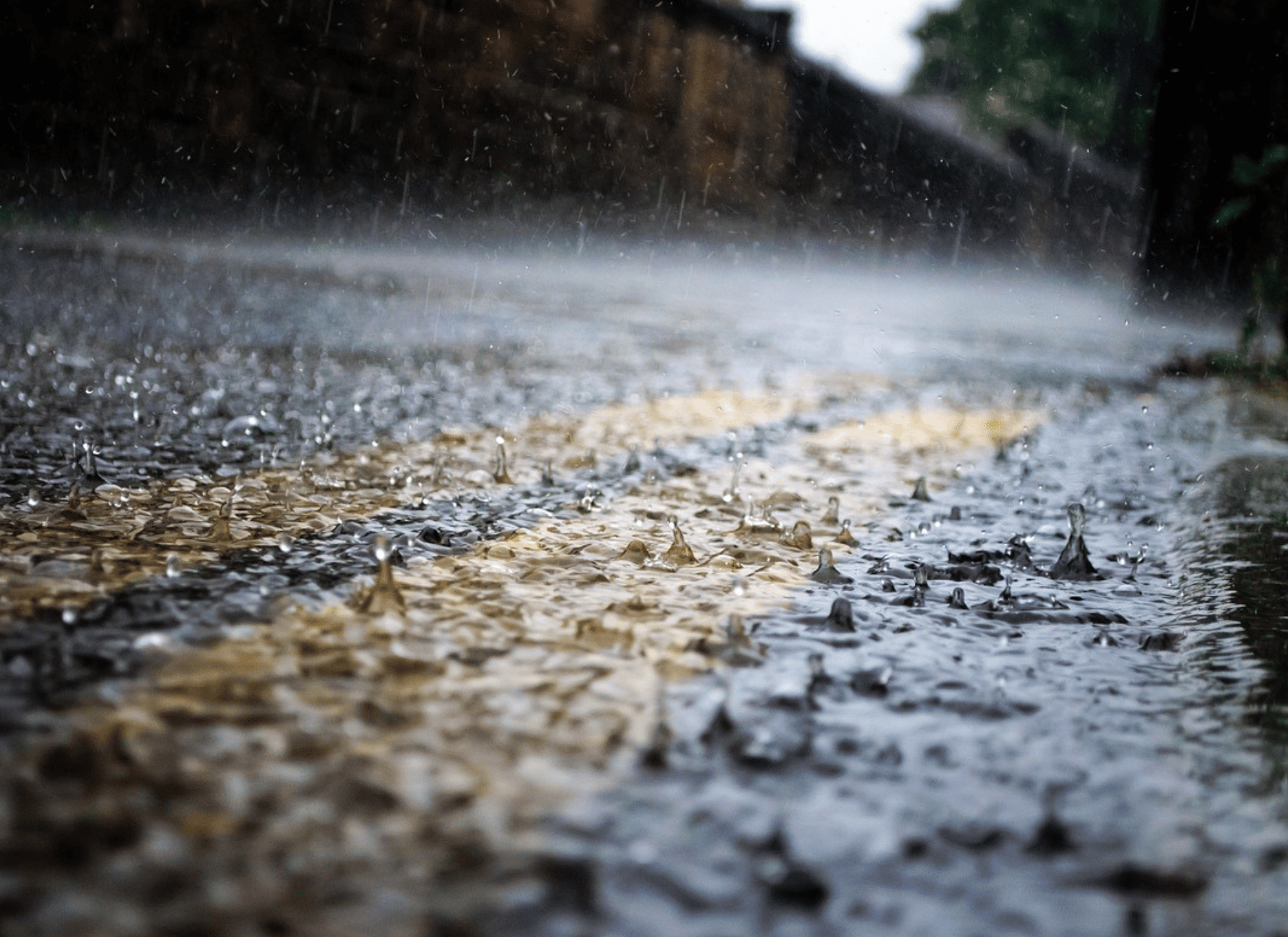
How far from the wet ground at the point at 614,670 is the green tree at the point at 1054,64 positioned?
23211mm

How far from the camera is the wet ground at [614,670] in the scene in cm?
79

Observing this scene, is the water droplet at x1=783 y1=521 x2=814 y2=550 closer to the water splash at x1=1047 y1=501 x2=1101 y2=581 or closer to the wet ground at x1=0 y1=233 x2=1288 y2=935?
the wet ground at x1=0 y1=233 x2=1288 y2=935

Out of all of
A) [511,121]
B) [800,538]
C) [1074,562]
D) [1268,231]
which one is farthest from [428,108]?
[1074,562]

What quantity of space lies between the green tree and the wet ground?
23211 millimetres

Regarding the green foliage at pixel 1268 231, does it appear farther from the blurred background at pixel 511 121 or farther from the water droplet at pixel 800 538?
the water droplet at pixel 800 538

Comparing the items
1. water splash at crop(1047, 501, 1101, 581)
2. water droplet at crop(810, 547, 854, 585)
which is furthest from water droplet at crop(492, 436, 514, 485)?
water splash at crop(1047, 501, 1101, 581)

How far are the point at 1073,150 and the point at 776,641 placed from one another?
31.3m

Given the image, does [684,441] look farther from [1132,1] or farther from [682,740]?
[1132,1]

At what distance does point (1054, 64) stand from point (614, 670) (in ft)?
110

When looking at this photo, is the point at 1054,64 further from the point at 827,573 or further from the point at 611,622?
the point at 611,622

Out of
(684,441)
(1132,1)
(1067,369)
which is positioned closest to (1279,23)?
(1067,369)

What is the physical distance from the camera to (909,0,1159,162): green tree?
89.9 feet

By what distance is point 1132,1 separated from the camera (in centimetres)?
2670

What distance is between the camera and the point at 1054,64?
31188mm
